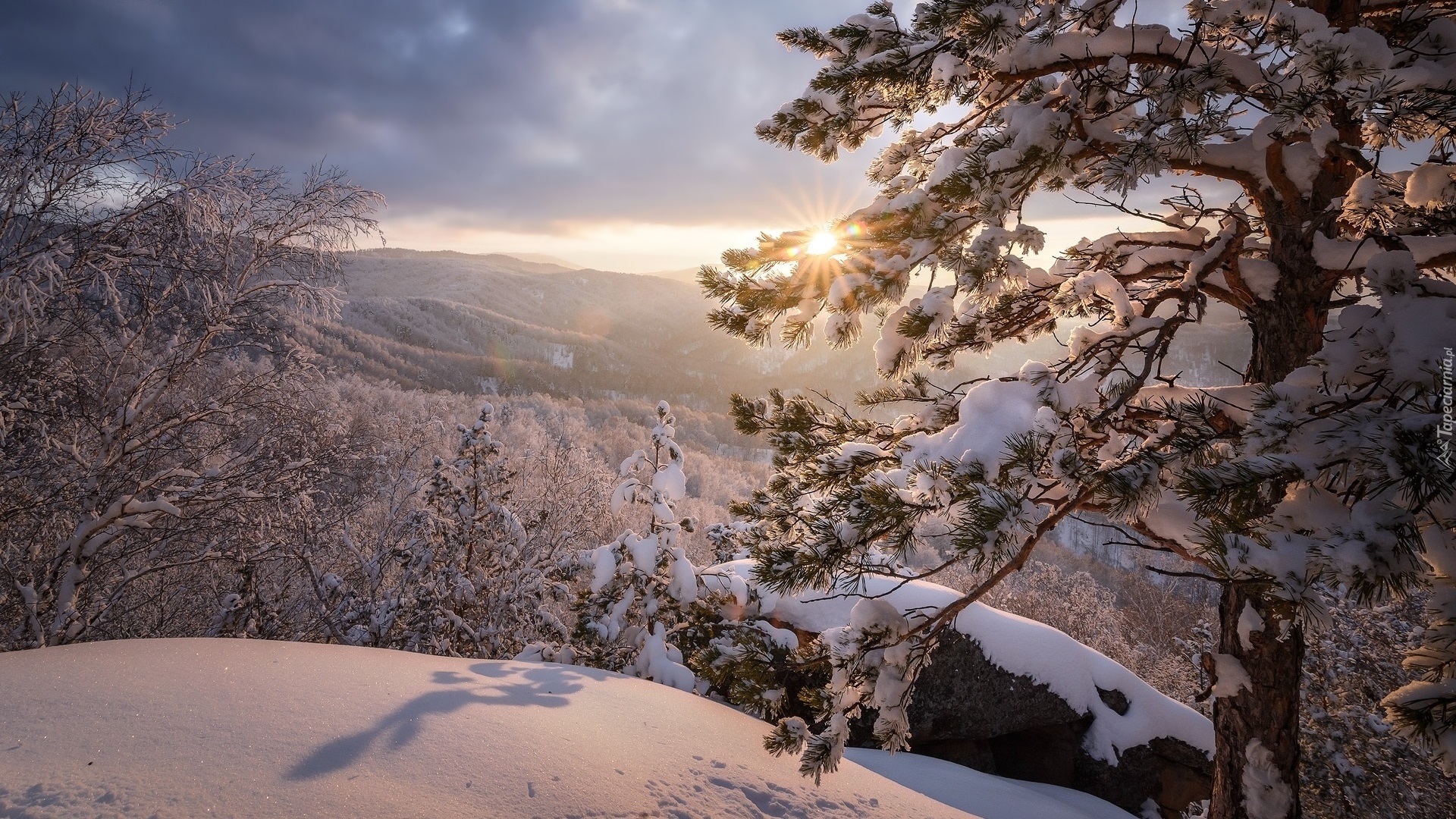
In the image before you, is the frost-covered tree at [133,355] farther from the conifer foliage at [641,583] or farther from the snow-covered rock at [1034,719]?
the snow-covered rock at [1034,719]

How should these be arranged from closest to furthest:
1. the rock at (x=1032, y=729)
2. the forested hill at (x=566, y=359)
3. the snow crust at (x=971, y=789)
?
the snow crust at (x=971, y=789) < the rock at (x=1032, y=729) < the forested hill at (x=566, y=359)

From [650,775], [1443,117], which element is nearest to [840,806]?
[650,775]

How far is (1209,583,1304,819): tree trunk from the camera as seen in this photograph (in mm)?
3383

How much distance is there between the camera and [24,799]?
238cm

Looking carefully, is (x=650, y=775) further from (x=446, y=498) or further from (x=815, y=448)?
(x=446, y=498)

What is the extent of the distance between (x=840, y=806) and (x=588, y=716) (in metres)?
1.57

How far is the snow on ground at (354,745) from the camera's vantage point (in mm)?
2590

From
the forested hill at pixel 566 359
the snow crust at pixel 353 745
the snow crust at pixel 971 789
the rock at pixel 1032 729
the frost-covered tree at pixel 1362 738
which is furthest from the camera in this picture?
the forested hill at pixel 566 359

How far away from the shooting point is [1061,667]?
370 inches

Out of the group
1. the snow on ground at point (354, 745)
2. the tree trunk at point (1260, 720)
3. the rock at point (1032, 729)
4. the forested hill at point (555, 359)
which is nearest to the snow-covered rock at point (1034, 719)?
the rock at point (1032, 729)

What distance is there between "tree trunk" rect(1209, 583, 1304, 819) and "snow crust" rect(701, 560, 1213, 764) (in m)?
5.25

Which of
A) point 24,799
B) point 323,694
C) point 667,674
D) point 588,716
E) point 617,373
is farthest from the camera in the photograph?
point 617,373

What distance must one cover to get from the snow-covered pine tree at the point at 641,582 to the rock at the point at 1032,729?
134 inches

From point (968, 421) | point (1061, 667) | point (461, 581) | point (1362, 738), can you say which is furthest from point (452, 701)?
point (1362, 738)
